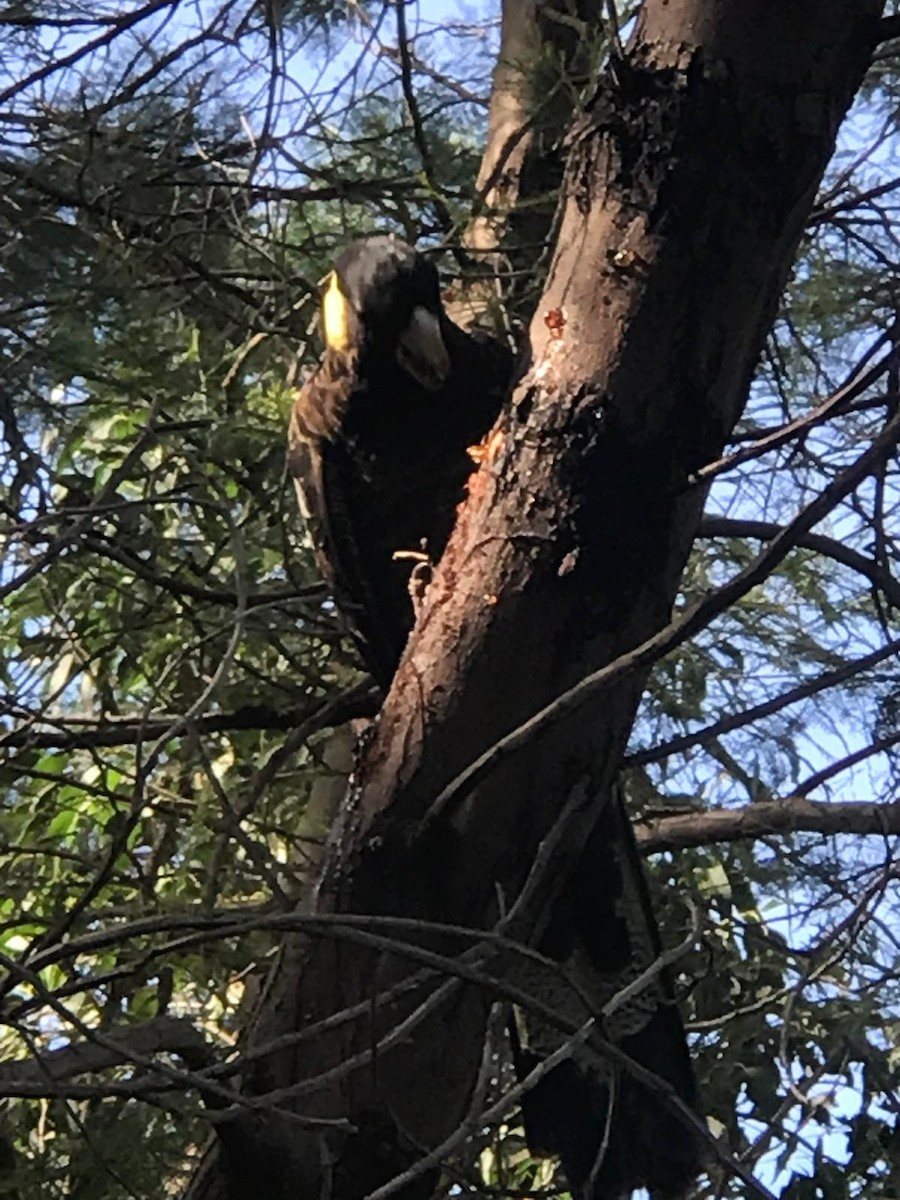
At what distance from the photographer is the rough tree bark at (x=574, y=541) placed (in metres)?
1.20

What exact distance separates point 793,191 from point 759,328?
0.11m

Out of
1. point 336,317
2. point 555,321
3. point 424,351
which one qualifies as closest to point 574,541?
point 555,321

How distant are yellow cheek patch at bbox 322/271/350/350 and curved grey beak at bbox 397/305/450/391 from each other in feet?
0.25

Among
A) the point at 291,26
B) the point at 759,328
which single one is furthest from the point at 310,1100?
the point at 291,26

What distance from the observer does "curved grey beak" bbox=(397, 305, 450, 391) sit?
68.6 inches

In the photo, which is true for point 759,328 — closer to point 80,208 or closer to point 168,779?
point 80,208

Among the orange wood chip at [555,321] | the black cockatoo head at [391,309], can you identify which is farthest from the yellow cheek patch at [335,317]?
the orange wood chip at [555,321]

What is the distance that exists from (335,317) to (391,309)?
0.10 m

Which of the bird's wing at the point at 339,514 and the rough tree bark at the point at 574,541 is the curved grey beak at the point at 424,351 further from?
the rough tree bark at the point at 574,541

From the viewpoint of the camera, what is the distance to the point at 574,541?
122 centimetres

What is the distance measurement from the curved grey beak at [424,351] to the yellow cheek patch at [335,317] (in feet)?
0.25

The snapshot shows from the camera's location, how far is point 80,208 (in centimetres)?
184

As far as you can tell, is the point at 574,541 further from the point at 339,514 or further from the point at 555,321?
the point at 339,514

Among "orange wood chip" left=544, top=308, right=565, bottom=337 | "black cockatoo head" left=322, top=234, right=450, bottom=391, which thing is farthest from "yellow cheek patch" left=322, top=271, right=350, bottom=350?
"orange wood chip" left=544, top=308, right=565, bottom=337
